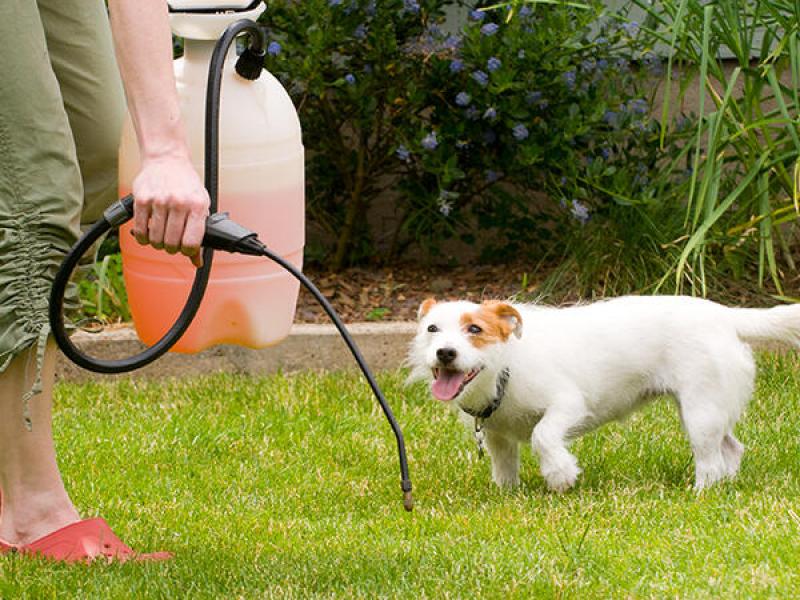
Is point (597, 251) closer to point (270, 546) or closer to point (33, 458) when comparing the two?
point (270, 546)

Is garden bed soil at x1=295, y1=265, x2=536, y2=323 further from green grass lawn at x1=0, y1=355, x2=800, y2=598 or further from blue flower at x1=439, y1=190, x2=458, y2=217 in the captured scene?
green grass lawn at x1=0, y1=355, x2=800, y2=598

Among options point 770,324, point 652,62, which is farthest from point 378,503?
point 652,62

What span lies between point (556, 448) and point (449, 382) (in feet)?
1.16

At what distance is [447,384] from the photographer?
396cm

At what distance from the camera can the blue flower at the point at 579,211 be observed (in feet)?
19.7

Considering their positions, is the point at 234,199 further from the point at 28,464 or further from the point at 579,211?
the point at 579,211

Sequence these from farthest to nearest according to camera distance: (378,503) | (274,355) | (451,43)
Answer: (451,43), (274,355), (378,503)

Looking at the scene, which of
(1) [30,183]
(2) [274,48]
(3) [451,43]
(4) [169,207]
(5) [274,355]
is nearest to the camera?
(4) [169,207]

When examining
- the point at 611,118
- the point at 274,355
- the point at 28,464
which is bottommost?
the point at 274,355

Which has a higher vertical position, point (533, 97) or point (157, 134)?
point (157, 134)

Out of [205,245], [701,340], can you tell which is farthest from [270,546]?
[701,340]

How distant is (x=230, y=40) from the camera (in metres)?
2.79

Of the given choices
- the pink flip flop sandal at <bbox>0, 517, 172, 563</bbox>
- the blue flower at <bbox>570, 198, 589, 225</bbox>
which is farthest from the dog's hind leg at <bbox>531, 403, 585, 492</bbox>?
the blue flower at <bbox>570, 198, 589, 225</bbox>

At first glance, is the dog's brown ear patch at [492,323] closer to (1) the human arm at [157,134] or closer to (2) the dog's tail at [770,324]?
(2) the dog's tail at [770,324]
